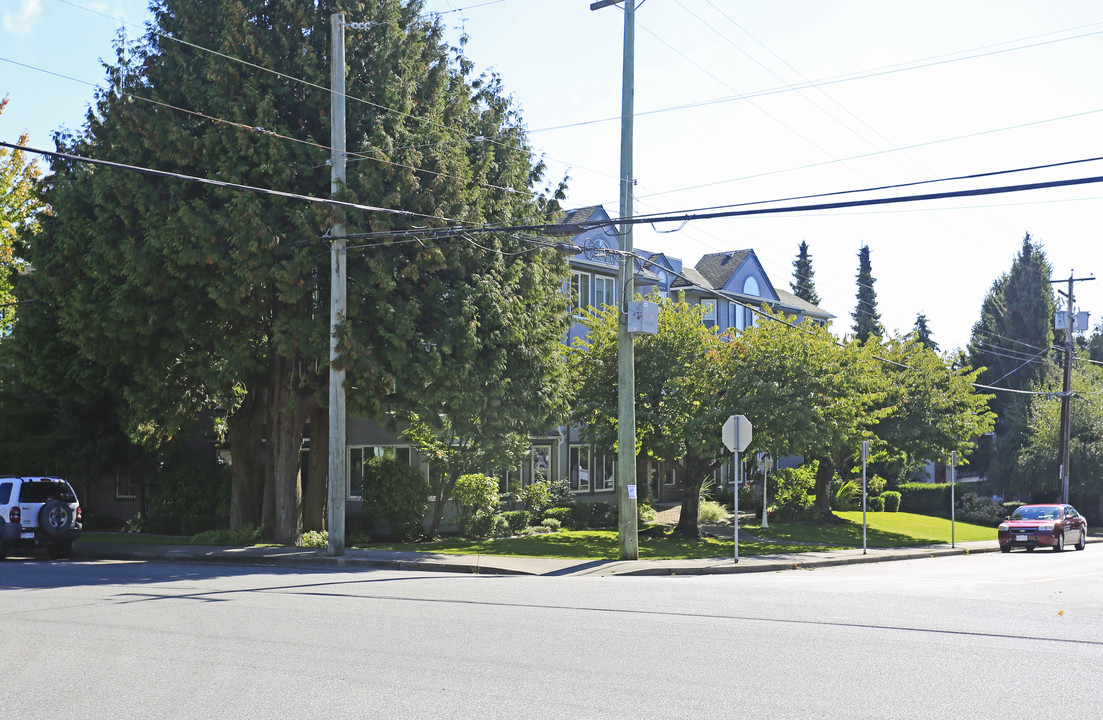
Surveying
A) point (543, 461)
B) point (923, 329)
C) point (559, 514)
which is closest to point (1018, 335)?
point (923, 329)

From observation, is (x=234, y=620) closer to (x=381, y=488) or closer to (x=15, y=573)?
(x=15, y=573)

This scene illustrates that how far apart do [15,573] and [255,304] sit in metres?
7.11

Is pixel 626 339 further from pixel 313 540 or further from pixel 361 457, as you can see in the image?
pixel 361 457

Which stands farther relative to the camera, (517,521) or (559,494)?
(559,494)

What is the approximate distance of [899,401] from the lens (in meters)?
36.1

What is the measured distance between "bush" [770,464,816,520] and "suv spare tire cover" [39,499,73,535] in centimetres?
2489

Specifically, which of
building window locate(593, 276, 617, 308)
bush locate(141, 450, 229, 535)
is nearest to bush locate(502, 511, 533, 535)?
bush locate(141, 450, 229, 535)

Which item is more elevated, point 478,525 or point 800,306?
point 800,306

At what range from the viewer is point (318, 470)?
25.5 metres

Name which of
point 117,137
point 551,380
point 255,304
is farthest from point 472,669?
point 117,137

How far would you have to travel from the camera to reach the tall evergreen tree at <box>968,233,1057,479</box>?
62375 mm

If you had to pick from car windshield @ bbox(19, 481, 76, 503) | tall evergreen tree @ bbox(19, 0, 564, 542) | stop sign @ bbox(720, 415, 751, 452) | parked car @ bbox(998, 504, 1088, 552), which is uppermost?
tall evergreen tree @ bbox(19, 0, 564, 542)

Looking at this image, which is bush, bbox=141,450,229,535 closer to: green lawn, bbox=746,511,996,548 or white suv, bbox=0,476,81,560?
white suv, bbox=0,476,81,560

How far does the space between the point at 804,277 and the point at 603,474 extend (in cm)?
5074
